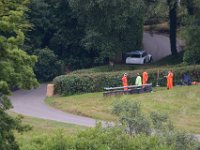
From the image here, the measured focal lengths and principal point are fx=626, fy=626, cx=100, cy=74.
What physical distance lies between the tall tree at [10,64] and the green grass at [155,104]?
14187 mm

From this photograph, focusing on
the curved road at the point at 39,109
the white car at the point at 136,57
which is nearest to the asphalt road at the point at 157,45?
the white car at the point at 136,57

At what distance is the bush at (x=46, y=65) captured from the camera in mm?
45825

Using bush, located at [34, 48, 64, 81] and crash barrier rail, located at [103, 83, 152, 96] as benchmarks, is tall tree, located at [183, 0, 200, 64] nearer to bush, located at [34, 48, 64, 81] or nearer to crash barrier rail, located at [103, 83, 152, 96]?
crash barrier rail, located at [103, 83, 152, 96]

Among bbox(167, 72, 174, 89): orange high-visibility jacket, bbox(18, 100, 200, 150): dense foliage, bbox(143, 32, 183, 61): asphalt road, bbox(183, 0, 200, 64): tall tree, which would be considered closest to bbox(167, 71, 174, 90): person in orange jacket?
bbox(167, 72, 174, 89): orange high-visibility jacket

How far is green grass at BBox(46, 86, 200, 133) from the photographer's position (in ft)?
100

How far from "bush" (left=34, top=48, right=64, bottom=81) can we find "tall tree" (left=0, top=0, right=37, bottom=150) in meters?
30.0

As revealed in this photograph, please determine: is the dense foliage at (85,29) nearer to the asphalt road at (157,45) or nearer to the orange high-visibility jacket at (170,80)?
the asphalt road at (157,45)

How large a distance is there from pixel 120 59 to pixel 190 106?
18511mm

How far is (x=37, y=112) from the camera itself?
107 ft

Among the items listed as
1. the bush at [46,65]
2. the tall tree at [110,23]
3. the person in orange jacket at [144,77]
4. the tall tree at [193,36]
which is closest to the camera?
the person in orange jacket at [144,77]

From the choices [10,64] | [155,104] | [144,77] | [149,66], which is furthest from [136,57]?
[10,64]

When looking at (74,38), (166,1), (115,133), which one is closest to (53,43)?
(74,38)

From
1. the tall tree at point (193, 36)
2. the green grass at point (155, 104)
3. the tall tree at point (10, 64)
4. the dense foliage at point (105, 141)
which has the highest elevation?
the tall tree at point (10, 64)

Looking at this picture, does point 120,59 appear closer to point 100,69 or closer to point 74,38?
point 74,38
